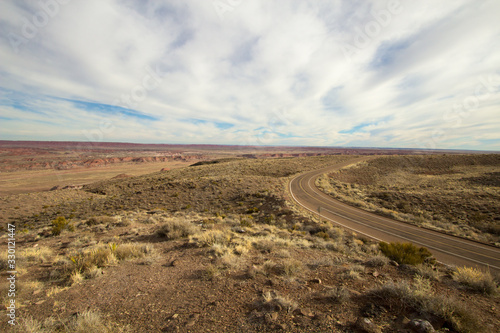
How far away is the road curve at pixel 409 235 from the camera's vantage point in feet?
38.2

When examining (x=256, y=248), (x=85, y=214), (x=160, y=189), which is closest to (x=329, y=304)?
(x=256, y=248)

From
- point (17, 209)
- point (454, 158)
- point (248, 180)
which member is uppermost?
point (454, 158)

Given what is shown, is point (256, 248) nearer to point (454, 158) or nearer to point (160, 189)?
point (160, 189)

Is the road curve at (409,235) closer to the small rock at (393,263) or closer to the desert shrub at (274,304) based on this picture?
the small rock at (393,263)

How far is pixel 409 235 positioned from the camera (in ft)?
50.6

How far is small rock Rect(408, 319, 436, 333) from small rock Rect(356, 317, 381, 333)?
26.6 inches

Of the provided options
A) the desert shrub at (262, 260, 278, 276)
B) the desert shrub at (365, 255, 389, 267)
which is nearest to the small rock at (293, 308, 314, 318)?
the desert shrub at (262, 260, 278, 276)

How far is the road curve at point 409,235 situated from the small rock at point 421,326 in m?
8.85

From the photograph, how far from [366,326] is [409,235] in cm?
1611

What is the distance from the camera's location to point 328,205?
2312 cm

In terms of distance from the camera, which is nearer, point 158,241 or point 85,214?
point 158,241

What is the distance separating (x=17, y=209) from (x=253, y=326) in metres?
31.2

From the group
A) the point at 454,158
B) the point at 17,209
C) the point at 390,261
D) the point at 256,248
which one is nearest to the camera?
the point at 390,261

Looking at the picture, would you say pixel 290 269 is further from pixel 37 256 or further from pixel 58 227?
pixel 58 227
